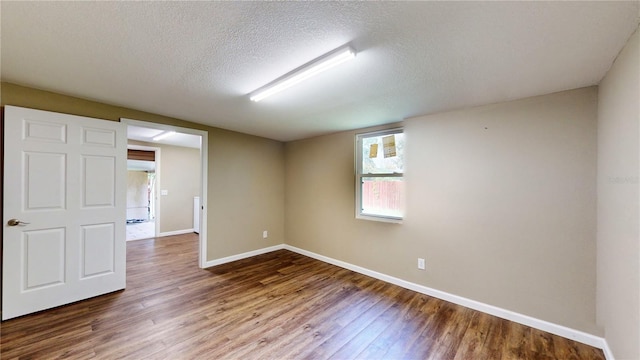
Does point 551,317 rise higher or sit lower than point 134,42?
lower

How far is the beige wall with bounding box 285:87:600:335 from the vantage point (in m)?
2.12

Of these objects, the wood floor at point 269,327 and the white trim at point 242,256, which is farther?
the white trim at point 242,256

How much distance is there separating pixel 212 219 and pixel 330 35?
3451mm

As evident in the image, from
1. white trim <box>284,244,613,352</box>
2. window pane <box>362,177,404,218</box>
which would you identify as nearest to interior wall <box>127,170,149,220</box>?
white trim <box>284,244,613,352</box>

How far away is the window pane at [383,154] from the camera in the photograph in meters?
3.33

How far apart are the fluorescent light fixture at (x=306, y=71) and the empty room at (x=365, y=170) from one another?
0.6 inches

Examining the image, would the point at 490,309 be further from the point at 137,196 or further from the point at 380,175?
the point at 137,196

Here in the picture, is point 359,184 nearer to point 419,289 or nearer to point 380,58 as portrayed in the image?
point 419,289

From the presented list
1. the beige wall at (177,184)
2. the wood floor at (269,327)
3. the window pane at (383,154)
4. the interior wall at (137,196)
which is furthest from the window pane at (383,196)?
the interior wall at (137,196)

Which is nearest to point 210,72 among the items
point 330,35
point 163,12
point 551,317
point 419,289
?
point 163,12

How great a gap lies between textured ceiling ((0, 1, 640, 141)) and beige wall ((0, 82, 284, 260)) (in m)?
1.35

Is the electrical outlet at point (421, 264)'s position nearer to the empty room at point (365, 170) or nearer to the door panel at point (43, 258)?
the empty room at point (365, 170)

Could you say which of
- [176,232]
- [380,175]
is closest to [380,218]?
[380,175]

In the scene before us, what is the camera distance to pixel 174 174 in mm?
6152
